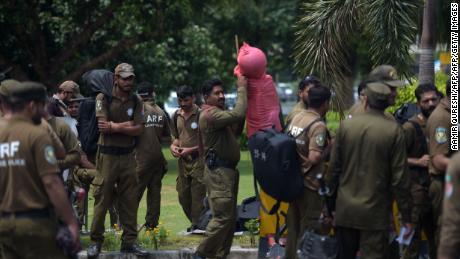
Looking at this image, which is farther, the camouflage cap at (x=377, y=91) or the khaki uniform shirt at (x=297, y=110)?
the khaki uniform shirt at (x=297, y=110)

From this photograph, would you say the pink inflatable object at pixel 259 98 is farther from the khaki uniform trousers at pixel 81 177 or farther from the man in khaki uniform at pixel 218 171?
the khaki uniform trousers at pixel 81 177

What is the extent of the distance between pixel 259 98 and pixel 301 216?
1403 mm

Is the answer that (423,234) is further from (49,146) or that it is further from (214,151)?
(49,146)

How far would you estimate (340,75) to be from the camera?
1366 centimetres

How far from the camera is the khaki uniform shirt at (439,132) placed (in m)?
9.05

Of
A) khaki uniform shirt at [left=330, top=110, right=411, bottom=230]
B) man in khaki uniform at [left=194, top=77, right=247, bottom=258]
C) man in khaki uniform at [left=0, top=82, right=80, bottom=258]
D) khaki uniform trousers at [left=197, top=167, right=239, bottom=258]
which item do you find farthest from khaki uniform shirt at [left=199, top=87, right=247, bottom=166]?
man in khaki uniform at [left=0, top=82, right=80, bottom=258]

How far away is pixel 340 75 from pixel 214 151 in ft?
11.5

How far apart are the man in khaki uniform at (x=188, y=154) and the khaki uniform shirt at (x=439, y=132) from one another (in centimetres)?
443

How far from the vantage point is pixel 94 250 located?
11383mm

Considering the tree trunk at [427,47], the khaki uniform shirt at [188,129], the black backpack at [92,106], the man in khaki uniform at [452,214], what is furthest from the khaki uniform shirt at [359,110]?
the khaki uniform shirt at [188,129]

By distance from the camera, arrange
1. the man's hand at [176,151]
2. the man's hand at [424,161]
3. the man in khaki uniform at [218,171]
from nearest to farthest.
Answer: the man's hand at [424,161]
the man in khaki uniform at [218,171]
the man's hand at [176,151]

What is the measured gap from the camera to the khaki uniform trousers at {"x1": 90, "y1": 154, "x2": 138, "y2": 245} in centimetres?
1131

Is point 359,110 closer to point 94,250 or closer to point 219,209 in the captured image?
point 219,209

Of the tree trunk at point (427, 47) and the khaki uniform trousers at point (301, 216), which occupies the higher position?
the tree trunk at point (427, 47)
